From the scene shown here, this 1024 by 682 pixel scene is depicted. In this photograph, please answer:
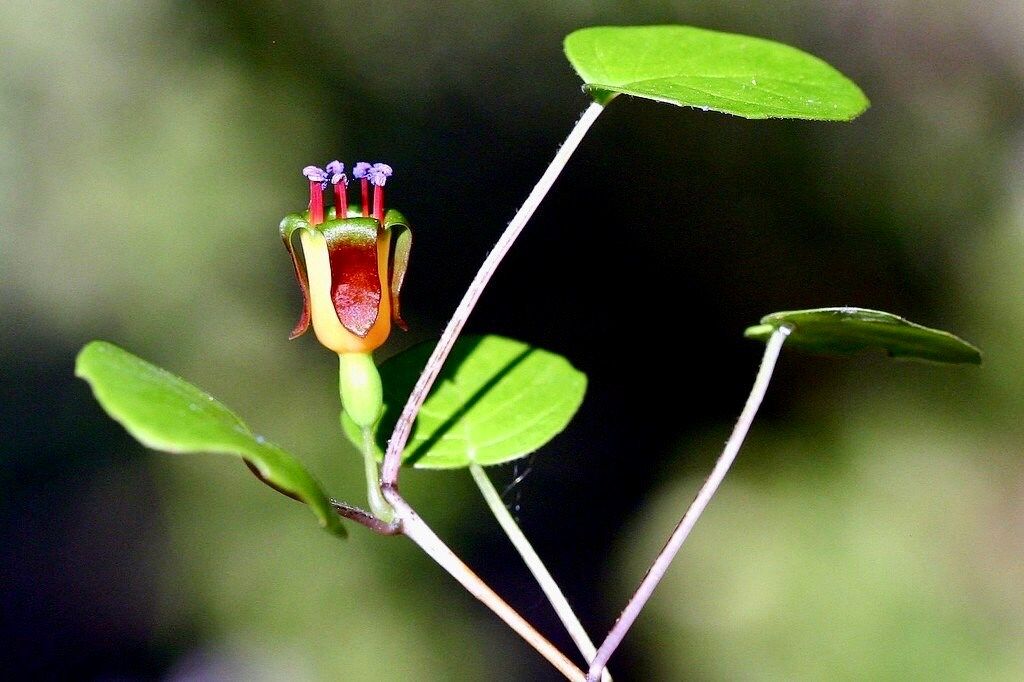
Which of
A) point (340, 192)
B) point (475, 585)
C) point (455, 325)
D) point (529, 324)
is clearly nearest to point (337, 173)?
point (340, 192)

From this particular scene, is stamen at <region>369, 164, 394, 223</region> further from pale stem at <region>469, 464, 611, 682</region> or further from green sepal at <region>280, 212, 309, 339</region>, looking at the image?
pale stem at <region>469, 464, 611, 682</region>

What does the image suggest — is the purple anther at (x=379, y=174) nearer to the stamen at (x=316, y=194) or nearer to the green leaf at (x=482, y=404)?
the stamen at (x=316, y=194)

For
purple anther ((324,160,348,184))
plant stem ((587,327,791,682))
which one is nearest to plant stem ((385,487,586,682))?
plant stem ((587,327,791,682))

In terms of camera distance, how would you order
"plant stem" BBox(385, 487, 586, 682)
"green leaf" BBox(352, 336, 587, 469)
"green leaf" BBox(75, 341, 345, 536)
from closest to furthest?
"green leaf" BBox(75, 341, 345, 536), "plant stem" BBox(385, 487, 586, 682), "green leaf" BBox(352, 336, 587, 469)

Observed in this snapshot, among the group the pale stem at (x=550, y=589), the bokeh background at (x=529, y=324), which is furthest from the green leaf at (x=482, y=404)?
the bokeh background at (x=529, y=324)

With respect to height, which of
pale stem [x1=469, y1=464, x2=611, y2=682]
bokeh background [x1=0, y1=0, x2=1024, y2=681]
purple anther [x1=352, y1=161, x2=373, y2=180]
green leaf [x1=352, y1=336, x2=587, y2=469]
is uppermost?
purple anther [x1=352, y1=161, x2=373, y2=180]

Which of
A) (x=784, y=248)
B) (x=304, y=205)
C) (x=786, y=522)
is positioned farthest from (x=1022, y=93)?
(x=304, y=205)

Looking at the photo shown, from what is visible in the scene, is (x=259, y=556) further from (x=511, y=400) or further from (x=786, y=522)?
(x=511, y=400)
